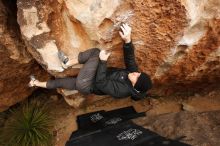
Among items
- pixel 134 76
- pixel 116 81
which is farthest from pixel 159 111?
pixel 134 76

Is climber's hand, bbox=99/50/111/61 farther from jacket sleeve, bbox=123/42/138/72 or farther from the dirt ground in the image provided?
the dirt ground

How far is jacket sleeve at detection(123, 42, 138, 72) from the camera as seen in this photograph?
16.1 feet

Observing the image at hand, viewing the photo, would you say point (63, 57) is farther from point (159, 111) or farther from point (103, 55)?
point (159, 111)

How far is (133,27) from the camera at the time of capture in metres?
4.94

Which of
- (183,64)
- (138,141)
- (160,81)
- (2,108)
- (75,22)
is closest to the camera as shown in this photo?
(75,22)

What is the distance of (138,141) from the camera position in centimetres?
538

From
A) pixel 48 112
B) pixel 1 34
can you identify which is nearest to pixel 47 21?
pixel 1 34

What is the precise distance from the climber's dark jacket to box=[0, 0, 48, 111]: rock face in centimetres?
156

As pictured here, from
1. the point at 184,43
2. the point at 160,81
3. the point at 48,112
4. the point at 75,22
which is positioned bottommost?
the point at 48,112

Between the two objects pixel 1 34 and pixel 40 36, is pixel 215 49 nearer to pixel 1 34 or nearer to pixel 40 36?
pixel 40 36

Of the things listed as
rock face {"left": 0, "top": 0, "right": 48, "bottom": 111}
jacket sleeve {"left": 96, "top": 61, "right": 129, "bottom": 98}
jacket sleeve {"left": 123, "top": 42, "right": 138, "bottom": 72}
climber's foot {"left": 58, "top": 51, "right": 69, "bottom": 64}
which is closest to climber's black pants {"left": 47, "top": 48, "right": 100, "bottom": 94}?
jacket sleeve {"left": 96, "top": 61, "right": 129, "bottom": 98}

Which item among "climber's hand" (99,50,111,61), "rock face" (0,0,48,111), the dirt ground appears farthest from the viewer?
the dirt ground

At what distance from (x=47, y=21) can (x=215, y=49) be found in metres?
2.74

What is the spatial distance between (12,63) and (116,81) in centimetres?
198
